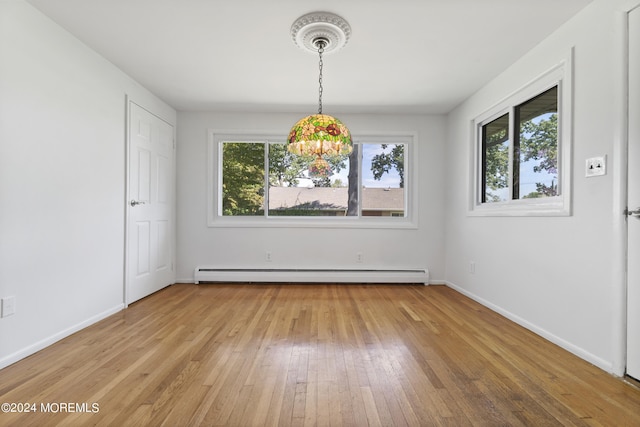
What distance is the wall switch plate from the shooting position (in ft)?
6.48

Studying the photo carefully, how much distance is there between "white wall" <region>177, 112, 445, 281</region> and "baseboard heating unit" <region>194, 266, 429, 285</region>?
10 cm

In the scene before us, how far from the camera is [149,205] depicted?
3691 millimetres

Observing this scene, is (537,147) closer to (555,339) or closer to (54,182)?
(555,339)

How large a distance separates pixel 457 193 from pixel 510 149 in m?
1.06

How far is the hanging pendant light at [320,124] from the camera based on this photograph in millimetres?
2279

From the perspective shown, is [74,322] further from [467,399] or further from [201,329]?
[467,399]

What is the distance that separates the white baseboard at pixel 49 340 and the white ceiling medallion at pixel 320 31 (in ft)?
9.61

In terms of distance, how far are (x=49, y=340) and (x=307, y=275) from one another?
2.71m

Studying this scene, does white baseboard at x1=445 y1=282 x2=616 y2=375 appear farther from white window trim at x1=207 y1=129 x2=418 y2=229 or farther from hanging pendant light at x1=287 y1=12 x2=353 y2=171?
hanging pendant light at x1=287 y1=12 x2=353 y2=171

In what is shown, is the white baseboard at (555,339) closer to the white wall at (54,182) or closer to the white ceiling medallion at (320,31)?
the white ceiling medallion at (320,31)

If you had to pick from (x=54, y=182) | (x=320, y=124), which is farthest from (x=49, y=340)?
(x=320, y=124)

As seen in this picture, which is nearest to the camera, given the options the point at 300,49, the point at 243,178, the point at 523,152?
the point at 300,49

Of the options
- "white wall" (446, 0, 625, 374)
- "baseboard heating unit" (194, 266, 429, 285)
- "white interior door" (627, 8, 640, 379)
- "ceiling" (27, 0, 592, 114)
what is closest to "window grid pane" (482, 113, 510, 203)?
"white wall" (446, 0, 625, 374)

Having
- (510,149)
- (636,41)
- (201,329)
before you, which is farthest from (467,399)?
(510,149)
